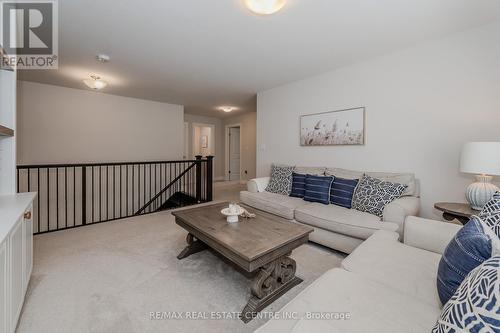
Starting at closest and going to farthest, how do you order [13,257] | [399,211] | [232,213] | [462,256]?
[462,256] → [13,257] → [232,213] → [399,211]

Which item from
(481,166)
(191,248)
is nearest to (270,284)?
(191,248)

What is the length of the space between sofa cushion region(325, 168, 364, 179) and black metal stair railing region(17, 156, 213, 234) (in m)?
2.51

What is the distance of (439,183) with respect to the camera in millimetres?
2461

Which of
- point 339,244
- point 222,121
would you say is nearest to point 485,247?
point 339,244

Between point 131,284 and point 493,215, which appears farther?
point 131,284

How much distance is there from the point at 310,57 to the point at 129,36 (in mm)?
2179

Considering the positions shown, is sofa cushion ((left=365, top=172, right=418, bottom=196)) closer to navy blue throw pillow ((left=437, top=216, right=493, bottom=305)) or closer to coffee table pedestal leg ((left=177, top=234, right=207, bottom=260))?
navy blue throw pillow ((left=437, top=216, right=493, bottom=305))

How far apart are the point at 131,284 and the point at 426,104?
139 inches

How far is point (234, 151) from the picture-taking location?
797cm

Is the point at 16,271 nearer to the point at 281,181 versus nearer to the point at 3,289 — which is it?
the point at 3,289

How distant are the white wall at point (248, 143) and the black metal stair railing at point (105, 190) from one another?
1949 millimetres

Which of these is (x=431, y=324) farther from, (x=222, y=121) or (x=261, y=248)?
(x=222, y=121)

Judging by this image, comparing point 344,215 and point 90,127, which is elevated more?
point 90,127

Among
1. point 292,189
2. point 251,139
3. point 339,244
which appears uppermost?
point 251,139
